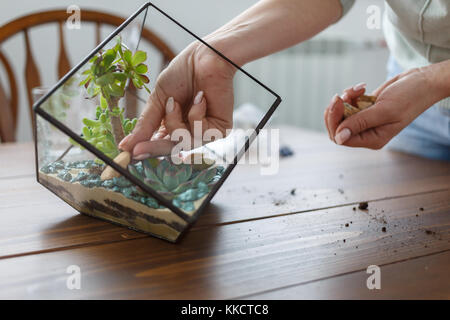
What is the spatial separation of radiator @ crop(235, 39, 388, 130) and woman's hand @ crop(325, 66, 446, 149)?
1679mm

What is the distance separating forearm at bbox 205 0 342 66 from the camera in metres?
0.73

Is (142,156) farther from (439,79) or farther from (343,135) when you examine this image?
(439,79)

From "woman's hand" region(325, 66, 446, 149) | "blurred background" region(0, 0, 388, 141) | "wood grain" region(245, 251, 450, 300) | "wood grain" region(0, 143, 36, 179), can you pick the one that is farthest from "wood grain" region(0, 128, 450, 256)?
"blurred background" region(0, 0, 388, 141)

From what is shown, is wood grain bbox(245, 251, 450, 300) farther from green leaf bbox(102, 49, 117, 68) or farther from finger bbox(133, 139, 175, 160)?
green leaf bbox(102, 49, 117, 68)

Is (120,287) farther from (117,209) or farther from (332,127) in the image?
(332,127)

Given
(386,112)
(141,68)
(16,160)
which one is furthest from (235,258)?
(16,160)

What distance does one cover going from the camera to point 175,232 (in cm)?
52

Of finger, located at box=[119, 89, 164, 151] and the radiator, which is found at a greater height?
the radiator

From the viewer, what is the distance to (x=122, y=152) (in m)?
0.49

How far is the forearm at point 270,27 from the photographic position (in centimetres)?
73

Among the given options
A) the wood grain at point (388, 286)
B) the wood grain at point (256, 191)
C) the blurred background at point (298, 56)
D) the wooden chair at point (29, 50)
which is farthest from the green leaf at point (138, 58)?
the blurred background at point (298, 56)

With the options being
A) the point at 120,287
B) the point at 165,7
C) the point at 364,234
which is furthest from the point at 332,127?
the point at 165,7

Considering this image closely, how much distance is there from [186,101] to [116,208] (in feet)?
0.52
